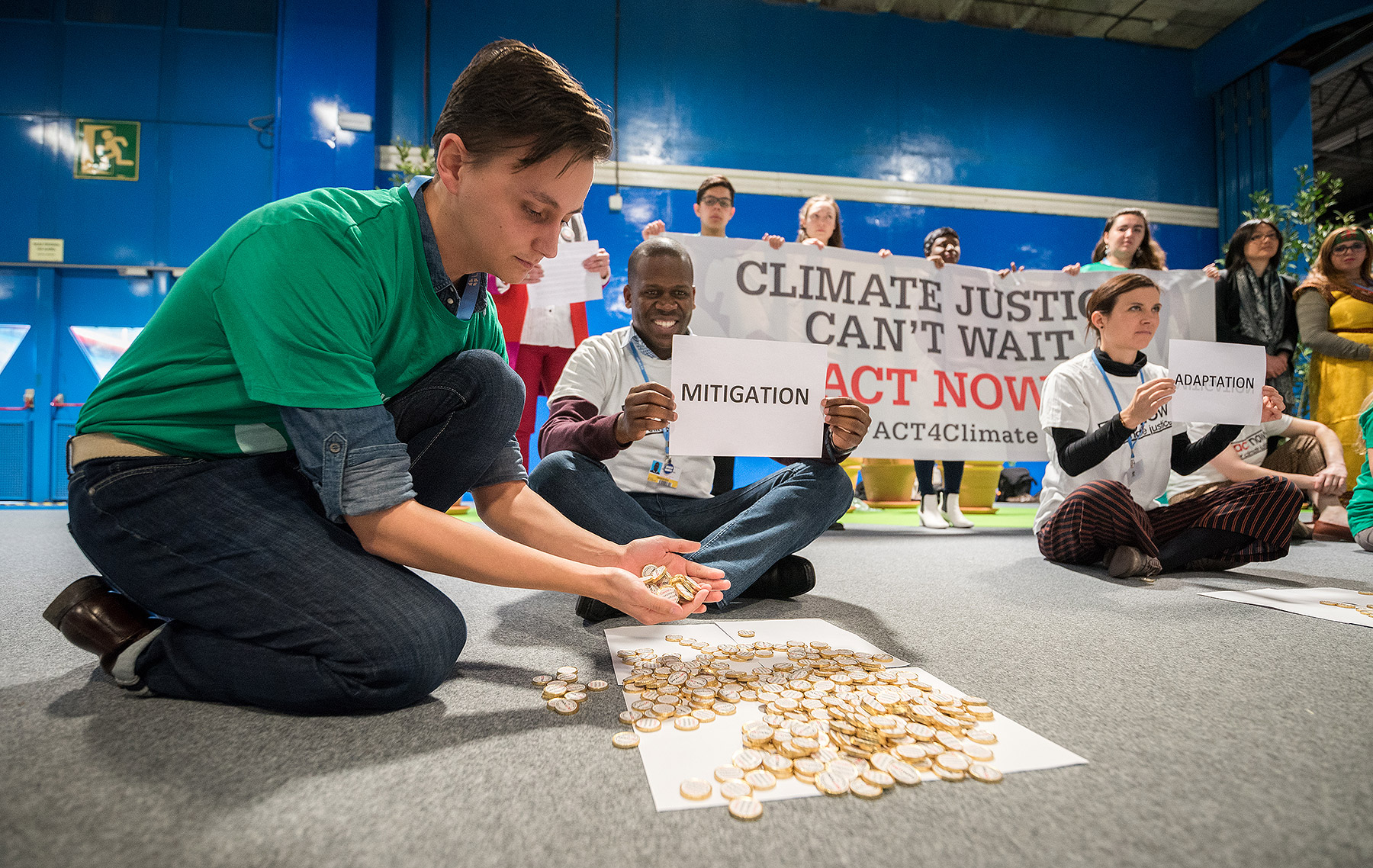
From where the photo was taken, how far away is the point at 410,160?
5117mm

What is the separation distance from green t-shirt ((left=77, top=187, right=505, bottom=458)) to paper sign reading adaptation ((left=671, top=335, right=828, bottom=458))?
0.59 meters

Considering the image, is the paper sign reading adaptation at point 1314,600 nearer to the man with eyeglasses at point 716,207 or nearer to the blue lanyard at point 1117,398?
the blue lanyard at point 1117,398

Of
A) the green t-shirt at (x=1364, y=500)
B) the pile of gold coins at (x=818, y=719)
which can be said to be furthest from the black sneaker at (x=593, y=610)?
the green t-shirt at (x=1364, y=500)

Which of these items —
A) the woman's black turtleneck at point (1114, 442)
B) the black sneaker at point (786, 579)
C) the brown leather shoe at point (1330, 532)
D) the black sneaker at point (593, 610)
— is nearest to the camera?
the black sneaker at point (593, 610)

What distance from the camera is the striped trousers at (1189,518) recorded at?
2.02m

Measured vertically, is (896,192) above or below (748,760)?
above

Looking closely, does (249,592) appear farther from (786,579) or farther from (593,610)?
(786,579)

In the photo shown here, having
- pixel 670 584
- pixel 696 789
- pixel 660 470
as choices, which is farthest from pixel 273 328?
pixel 660 470

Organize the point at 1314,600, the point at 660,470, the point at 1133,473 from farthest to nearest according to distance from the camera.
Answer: the point at 1133,473 → the point at 660,470 → the point at 1314,600

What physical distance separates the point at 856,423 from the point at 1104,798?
0.90 meters

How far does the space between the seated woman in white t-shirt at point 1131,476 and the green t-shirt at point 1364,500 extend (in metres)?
0.71

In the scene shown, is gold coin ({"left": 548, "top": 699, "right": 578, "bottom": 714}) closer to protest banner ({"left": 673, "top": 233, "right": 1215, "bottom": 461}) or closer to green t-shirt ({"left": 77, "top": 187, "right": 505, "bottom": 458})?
green t-shirt ({"left": 77, "top": 187, "right": 505, "bottom": 458})

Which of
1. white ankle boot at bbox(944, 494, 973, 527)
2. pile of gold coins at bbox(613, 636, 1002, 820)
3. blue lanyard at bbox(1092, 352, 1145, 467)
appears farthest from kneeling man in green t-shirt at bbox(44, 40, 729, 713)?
white ankle boot at bbox(944, 494, 973, 527)

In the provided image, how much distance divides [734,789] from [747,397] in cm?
92
